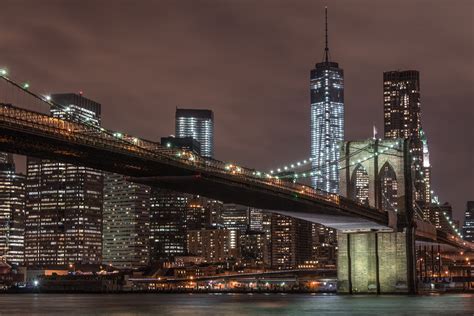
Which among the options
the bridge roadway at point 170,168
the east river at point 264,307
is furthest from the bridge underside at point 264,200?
the east river at point 264,307

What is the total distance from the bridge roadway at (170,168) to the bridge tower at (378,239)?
6.21 ft

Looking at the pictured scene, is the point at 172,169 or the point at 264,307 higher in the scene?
the point at 172,169

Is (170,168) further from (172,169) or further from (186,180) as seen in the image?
(186,180)

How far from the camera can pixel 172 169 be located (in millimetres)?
54938

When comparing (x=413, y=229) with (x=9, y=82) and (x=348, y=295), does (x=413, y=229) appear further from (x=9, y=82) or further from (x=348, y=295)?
(x=9, y=82)

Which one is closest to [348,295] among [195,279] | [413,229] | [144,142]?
[413,229]

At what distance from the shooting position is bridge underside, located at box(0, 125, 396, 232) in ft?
156

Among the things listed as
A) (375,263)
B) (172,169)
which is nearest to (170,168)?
(172,169)

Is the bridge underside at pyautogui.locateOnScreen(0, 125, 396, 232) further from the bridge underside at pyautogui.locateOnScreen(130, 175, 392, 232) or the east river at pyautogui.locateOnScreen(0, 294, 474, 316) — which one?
the east river at pyautogui.locateOnScreen(0, 294, 474, 316)

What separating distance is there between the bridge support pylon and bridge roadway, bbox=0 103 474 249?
1.24 metres

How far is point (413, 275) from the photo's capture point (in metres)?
76.3

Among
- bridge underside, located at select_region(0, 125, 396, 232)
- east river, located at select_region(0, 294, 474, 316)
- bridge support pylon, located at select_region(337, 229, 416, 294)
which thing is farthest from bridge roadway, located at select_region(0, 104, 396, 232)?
east river, located at select_region(0, 294, 474, 316)

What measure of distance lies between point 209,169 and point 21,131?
15.6 metres

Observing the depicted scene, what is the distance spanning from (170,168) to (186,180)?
199 centimetres
